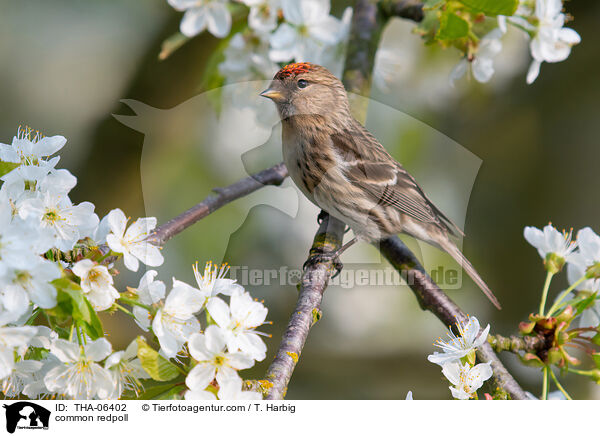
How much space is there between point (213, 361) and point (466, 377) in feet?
0.96

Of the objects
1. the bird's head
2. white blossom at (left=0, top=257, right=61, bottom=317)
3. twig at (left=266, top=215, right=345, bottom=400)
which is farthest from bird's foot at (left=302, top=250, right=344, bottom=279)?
white blossom at (left=0, top=257, right=61, bottom=317)

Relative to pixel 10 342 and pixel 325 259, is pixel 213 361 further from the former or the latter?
pixel 325 259

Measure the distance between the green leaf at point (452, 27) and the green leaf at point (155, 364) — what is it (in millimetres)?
583

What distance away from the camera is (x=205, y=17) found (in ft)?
2.77

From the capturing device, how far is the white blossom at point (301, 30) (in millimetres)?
837

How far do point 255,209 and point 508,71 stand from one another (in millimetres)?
685

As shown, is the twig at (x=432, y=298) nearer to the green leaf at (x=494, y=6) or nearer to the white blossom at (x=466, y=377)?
the white blossom at (x=466, y=377)

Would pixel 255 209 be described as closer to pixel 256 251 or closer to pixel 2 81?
pixel 256 251

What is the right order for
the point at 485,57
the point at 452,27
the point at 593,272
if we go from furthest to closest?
the point at 485,57 → the point at 452,27 → the point at 593,272

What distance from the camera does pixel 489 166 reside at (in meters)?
1.30

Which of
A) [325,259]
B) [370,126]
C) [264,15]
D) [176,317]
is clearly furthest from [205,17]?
[176,317]

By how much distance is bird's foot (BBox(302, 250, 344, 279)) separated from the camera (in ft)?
2.85
